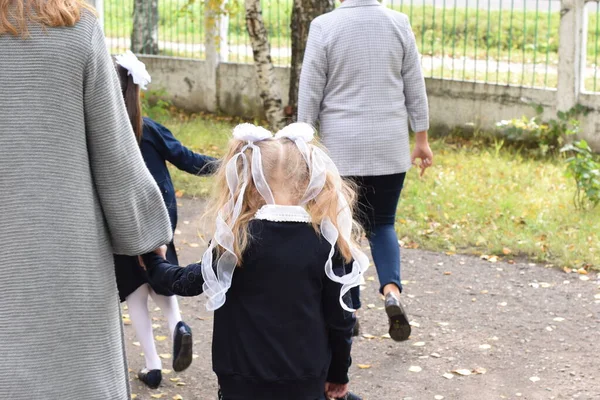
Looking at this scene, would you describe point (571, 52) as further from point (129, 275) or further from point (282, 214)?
point (282, 214)

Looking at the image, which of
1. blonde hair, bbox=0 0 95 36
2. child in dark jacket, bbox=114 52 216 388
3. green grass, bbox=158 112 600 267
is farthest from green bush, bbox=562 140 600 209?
blonde hair, bbox=0 0 95 36

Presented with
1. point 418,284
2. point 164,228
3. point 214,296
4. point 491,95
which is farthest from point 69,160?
point 491,95

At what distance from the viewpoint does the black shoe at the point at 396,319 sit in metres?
4.73

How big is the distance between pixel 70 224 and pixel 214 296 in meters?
0.48

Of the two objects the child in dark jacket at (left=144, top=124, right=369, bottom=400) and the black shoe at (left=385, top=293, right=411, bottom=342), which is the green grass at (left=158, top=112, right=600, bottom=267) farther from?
the child in dark jacket at (left=144, top=124, right=369, bottom=400)

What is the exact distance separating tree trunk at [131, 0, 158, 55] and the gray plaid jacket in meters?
9.19

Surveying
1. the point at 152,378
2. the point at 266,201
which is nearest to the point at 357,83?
the point at 152,378

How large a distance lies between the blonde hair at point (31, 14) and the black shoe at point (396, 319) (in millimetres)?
2644

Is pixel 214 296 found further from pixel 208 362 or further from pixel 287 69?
pixel 287 69

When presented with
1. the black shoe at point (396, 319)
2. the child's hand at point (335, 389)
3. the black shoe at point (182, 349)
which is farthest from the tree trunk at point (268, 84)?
the child's hand at point (335, 389)

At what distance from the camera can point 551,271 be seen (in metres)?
6.36

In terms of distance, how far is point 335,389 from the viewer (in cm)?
324

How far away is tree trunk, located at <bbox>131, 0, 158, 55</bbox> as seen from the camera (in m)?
13.7

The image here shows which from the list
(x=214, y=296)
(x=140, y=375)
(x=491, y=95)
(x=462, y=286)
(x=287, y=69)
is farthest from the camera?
(x=287, y=69)
